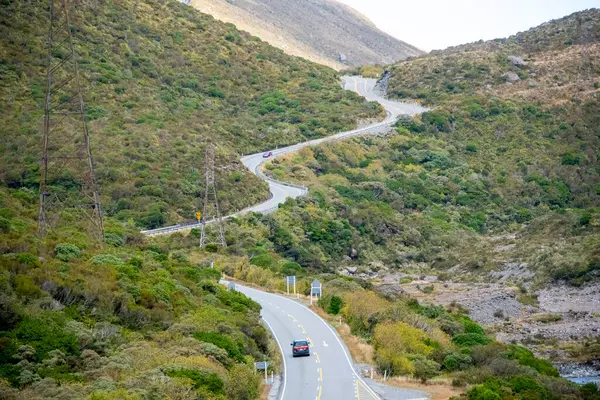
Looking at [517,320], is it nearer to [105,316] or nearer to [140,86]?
[105,316]

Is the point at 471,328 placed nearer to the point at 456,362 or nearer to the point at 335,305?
the point at 335,305

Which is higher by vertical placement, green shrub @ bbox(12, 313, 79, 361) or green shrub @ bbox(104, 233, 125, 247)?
green shrub @ bbox(104, 233, 125, 247)

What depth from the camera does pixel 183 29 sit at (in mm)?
107375

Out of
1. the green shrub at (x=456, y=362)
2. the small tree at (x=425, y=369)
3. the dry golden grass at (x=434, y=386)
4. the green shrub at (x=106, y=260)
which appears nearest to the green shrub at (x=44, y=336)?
the green shrub at (x=106, y=260)

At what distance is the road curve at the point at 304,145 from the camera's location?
62.8 meters

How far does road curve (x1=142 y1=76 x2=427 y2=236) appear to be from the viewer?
62.8m

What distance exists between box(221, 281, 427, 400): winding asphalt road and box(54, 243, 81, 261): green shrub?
327 inches

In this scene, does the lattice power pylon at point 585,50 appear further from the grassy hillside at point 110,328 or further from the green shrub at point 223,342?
the green shrub at point 223,342


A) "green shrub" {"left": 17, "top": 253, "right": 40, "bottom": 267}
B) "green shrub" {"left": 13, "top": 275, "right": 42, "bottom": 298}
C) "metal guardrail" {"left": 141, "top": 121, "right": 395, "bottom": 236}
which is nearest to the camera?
"green shrub" {"left": 13, "top": 275, "right": 42, "bottom": 298}

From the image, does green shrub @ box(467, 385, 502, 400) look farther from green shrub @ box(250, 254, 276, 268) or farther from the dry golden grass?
green shrub @ box(250, 254, 276, 268)

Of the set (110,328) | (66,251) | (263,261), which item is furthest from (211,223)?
(110,328)

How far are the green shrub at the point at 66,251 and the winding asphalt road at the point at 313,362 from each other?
27.2ft

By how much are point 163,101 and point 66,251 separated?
58.9 meters

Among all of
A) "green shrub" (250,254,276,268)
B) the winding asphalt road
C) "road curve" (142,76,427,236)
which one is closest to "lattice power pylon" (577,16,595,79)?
"road curve" (142,76,427,236)
